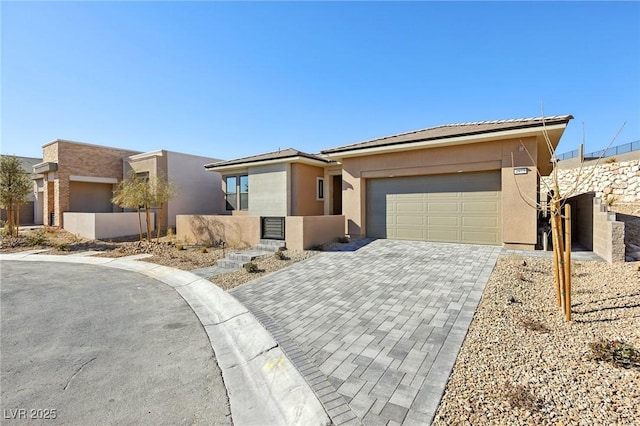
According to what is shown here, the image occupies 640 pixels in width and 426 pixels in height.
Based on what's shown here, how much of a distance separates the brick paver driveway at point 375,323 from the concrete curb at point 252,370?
0.51ft

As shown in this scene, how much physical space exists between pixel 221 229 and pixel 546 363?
1234 cm

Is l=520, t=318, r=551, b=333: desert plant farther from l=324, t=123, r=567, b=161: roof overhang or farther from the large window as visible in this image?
the large window

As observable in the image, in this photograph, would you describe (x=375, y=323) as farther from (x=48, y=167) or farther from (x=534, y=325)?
(x=48, y=167)

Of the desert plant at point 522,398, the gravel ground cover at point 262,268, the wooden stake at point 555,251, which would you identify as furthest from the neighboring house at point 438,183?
the desert plant at point 522,398

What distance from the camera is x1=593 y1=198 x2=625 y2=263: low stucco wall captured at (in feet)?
22.4

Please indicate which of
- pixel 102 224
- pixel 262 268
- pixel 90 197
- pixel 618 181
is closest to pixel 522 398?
pixel 262 268

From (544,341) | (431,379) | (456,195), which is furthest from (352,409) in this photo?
(456,195)

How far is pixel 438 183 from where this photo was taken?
1137 centimetres

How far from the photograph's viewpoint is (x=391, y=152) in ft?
39.4

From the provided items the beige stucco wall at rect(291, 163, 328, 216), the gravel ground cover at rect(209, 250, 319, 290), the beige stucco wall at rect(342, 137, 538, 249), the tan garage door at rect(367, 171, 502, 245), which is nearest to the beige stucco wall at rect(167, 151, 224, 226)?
the beige stucco wall at rect(291, 163, 328, 216)

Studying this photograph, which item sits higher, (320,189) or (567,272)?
(320,189)

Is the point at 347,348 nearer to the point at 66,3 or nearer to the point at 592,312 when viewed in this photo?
the point at 592,312

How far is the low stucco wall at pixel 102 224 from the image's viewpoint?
16.2m

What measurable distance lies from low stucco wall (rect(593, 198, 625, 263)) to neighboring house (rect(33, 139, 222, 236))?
21019mm
